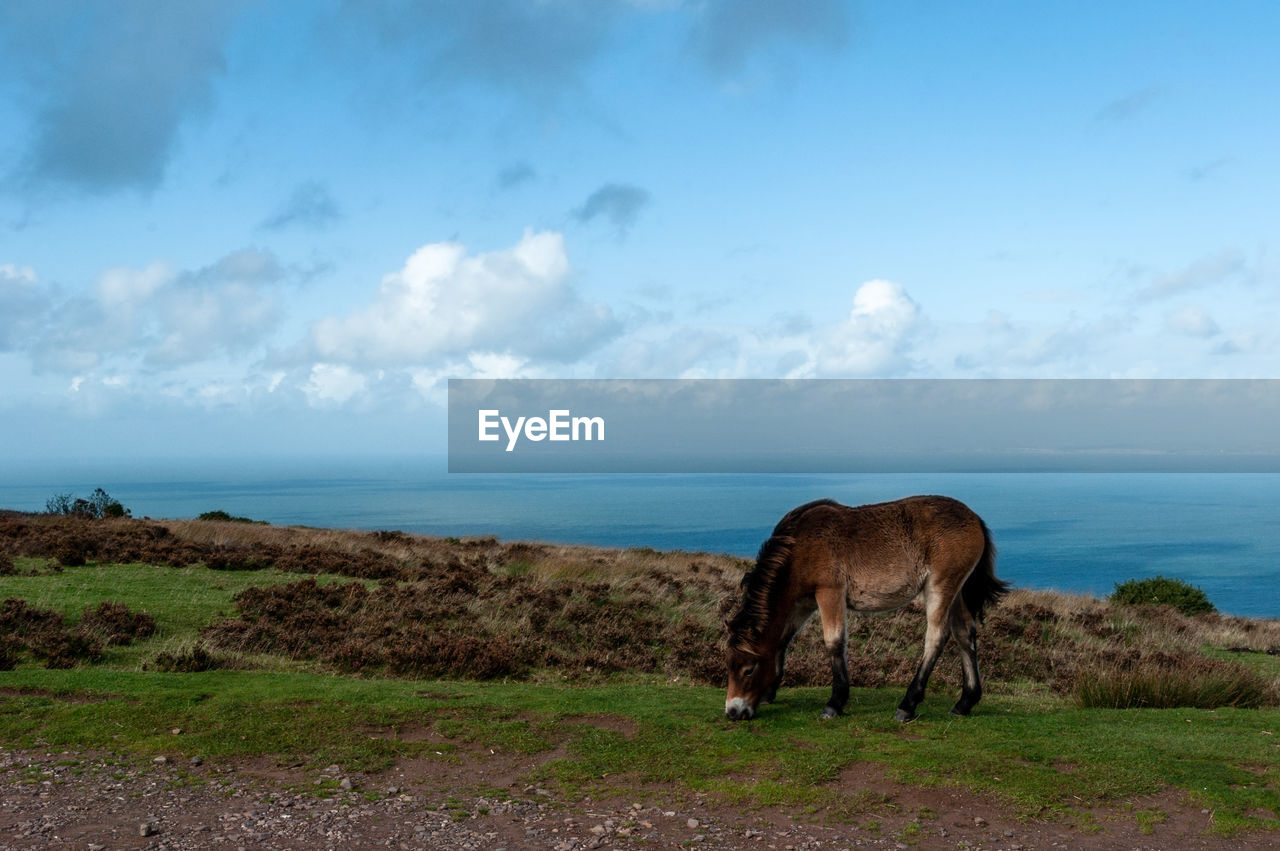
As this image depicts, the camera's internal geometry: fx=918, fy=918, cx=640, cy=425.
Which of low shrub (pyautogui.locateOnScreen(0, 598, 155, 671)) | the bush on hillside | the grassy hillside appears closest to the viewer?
the grassy hillside

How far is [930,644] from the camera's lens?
9250 mm

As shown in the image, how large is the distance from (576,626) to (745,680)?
8.74 meters

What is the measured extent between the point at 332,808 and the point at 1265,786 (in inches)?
300

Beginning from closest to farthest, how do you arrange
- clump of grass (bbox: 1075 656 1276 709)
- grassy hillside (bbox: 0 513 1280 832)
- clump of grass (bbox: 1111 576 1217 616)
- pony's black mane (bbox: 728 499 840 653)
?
grassy hillside (bbox: 0 513 1280 832), pony's black mane (bbox: 728 499 840 653), clump of grass (bbox: 1075 656 1276 709), clump of grass (bbox: 1111 576 1217 616)

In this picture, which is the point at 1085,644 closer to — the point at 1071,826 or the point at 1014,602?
the point at 1014,602

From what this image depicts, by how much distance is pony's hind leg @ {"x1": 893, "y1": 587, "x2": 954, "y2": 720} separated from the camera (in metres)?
9.16

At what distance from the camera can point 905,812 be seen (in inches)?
278

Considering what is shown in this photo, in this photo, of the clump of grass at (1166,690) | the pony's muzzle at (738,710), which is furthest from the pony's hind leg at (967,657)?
the clump of grass at (1166,690)

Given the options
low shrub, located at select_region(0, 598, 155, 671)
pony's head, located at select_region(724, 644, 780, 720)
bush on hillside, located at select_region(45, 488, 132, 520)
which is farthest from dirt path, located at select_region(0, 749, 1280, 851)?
bush on hillside, located at select_region(45, 488, 132, 520)

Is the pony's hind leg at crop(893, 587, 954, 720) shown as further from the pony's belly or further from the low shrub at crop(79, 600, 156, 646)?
the low shrub at crop(79, 600, 156, 646)

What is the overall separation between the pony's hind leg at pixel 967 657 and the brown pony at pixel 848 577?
30 cm

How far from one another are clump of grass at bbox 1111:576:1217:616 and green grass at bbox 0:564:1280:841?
740 inches

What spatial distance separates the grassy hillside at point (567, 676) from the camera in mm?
8023

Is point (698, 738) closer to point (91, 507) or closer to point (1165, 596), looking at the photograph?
point (1165, 596)
